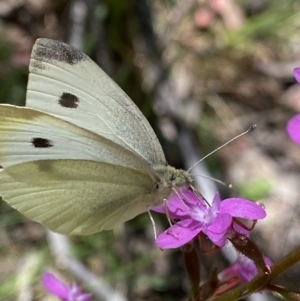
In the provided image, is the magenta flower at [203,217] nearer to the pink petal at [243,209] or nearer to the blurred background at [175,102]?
the pink petal at [243,209]

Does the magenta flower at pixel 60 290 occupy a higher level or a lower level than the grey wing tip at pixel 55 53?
lower

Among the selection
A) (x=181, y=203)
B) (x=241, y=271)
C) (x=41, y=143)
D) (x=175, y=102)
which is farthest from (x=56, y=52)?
(x=175, y=102)

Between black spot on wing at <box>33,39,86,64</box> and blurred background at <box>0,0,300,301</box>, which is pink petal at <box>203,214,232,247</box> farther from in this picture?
blurred background at <box>0,0,300,301</box>

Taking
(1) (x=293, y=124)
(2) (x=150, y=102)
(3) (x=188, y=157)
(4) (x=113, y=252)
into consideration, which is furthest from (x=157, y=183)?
(2) (x=150, y=102)

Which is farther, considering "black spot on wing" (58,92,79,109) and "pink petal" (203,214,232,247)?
"black spot on wing" (58,92,79,109)

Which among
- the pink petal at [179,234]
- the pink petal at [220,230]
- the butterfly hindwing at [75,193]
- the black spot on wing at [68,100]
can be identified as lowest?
the pink petal at [220,230]

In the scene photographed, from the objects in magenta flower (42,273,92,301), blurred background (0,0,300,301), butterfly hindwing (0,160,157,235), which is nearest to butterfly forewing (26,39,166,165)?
butterfly hindwing (0,160,157,235)

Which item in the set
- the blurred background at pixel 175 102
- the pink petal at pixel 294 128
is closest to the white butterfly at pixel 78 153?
the pink petal at pixel 294 128

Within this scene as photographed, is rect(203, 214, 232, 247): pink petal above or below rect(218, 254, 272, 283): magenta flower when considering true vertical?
above
